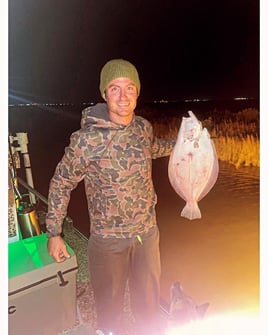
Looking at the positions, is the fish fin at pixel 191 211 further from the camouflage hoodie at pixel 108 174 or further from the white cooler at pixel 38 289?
the white cooler at pixel 38 289

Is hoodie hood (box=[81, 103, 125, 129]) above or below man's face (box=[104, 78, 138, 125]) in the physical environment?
below

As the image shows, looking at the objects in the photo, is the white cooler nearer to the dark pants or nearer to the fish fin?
the dark pants

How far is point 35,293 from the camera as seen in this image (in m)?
1.37

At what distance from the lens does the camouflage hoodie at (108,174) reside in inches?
51.9

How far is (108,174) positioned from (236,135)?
0.52m

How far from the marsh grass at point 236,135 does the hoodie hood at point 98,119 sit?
0.35 m

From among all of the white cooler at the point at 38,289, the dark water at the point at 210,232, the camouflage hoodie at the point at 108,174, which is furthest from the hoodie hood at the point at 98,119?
the white cooler at the point at 38,289

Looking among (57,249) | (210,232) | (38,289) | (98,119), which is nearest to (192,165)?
(210,232)

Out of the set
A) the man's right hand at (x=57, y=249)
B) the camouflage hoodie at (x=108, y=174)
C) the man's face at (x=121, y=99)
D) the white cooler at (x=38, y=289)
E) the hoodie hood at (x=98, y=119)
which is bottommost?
the white cooler at (x=38, y=289)

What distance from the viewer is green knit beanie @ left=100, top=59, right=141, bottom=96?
51.5 inches

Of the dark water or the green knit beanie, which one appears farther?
the dark water

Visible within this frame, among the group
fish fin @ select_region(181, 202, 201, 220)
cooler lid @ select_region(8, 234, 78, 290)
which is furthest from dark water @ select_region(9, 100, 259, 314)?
cooler lid @ select_region(8, 234, 78, 290)

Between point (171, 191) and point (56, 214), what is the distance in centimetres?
42
